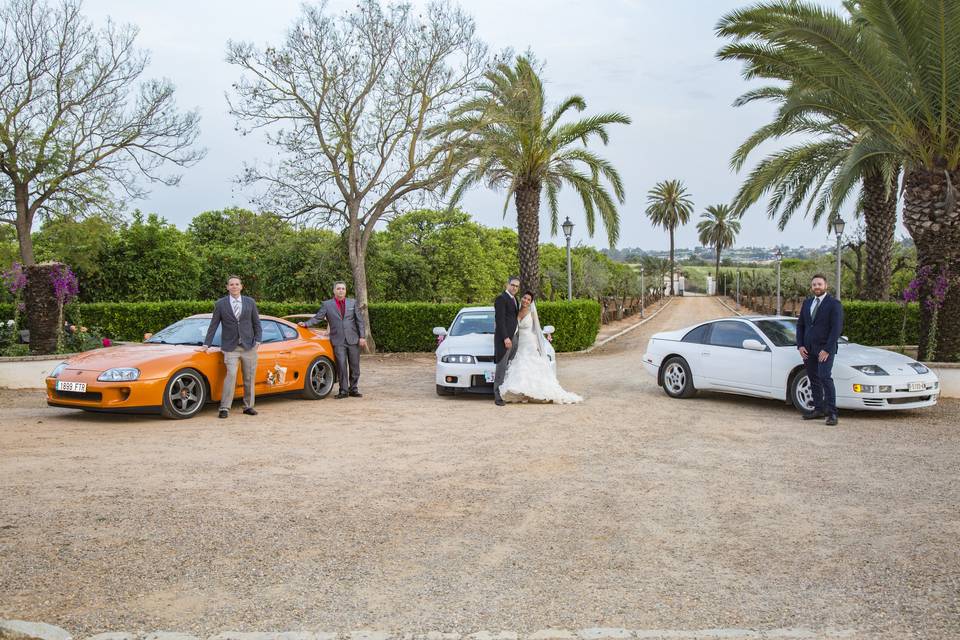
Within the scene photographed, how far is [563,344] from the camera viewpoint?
2294 cm

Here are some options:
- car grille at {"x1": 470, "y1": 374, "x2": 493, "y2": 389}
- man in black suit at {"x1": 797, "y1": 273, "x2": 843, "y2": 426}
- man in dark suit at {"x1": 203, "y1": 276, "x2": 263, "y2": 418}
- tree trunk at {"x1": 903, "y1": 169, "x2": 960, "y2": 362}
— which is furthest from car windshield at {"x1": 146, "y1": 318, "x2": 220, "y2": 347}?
tree trunk at {"x1": 903, "y1": 169, "x2": 960, "y2": 362}

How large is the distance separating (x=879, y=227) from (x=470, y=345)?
15.6m

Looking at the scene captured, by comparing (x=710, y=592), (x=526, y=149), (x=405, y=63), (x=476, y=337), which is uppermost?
(x=405, y=63)

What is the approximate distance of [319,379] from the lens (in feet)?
40.2

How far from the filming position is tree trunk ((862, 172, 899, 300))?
22.4 metres

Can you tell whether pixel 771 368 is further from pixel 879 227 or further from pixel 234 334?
pixel 879 227

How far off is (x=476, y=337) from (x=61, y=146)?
1958cm

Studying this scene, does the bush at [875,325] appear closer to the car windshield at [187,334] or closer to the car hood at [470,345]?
the car hood at [470,345]

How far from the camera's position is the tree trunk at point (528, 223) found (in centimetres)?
2300

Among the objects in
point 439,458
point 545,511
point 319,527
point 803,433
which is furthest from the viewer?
point 803,433

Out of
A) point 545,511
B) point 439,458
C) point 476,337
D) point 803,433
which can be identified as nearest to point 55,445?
point 439,458

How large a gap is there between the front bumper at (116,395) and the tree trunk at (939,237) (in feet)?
38.9

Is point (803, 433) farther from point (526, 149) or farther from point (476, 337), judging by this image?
point (526, 149)

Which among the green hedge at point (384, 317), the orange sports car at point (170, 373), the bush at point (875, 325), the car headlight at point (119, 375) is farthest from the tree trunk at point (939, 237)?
the car headlight at point (119, 375)
